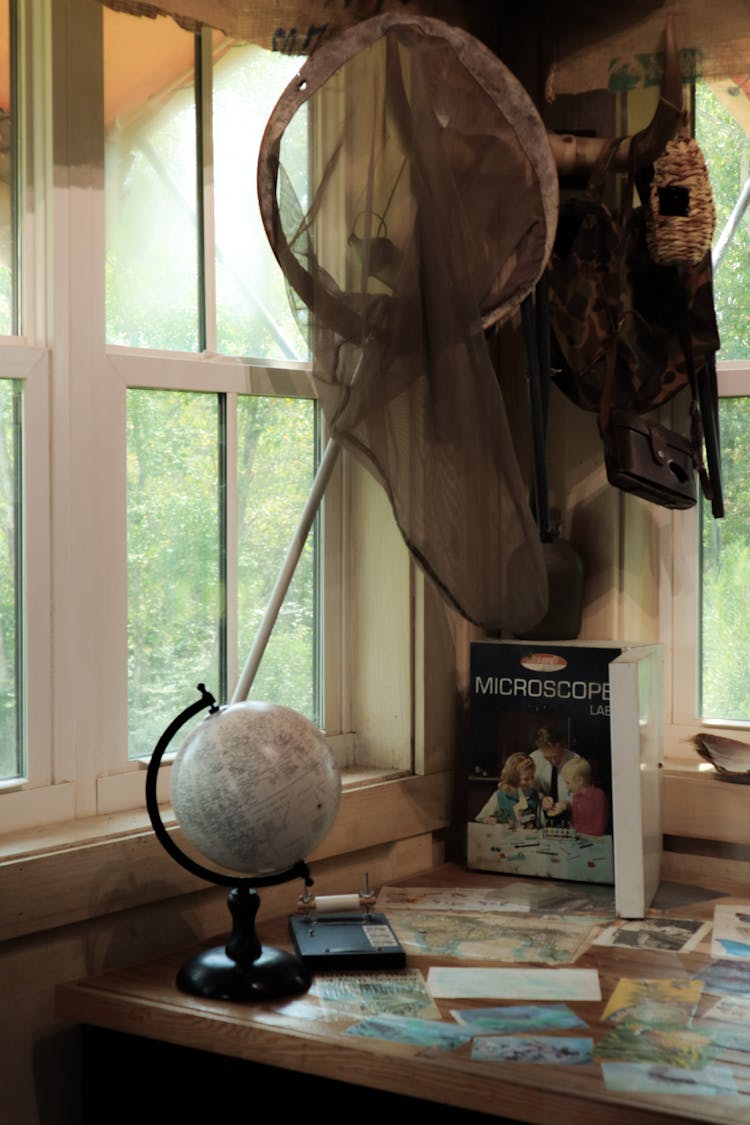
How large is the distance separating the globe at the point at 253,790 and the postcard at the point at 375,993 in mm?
162

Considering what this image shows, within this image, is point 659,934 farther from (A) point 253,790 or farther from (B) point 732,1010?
(A) point 253,790

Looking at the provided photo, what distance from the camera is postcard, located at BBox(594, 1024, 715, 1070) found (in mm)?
1441

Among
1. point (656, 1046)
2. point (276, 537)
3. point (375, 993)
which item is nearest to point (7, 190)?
point (276, 537)

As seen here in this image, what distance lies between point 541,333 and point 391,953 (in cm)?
101

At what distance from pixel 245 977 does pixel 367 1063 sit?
0.77 ft

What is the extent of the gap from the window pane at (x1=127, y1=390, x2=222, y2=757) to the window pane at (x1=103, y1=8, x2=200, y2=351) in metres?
0.12

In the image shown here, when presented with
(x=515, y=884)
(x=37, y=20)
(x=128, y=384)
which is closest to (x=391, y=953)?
(x=515, y=884)

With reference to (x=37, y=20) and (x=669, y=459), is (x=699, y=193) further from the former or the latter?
(x=37, y=20)

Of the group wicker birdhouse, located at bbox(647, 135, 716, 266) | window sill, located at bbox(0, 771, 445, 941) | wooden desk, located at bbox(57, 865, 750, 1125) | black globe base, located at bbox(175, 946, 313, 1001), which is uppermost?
wicker birdhouse, located at bbox(647, 135, 716, 266)

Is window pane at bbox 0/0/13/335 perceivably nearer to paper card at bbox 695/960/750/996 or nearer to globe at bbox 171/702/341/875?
globe at bbox 171/702/341/875

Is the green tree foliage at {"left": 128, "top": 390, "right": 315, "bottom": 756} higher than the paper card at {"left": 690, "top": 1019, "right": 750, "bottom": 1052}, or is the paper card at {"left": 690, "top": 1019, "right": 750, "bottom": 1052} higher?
the green tree foliage at {"left": 128, "top": 390, "right": 315, "bottom": 756}

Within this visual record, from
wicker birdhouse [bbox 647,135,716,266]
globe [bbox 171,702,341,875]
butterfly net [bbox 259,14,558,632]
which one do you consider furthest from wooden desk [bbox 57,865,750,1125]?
wicker birdhouse [bbox 647,135,716,266]

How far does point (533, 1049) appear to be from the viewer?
1.47 meters

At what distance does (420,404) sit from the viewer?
1.93m
